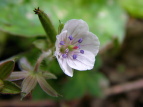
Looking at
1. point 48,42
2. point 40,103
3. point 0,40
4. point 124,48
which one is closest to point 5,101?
point 40,103

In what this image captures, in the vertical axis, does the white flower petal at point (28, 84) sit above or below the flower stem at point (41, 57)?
below

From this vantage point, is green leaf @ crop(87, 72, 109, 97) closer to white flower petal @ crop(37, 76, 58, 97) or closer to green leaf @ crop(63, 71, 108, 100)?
green leaf @ crop(63, 71, 108, 100)

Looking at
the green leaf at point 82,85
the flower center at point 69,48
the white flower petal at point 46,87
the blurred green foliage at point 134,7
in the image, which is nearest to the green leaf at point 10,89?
the white flower petal at point 46,87

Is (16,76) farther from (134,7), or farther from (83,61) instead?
(134,7)

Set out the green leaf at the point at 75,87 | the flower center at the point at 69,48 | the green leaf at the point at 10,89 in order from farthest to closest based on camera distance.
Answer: the green leaf at the point at 75,87
the flower center at the point at 69,48
the green leaf at the point at 10,89

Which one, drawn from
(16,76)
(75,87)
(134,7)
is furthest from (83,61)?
(134,7)

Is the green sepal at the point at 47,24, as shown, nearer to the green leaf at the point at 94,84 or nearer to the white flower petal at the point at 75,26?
the white flower petal at the point at 75,26

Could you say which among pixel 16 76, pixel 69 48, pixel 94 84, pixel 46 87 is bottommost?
pixel 94 84
